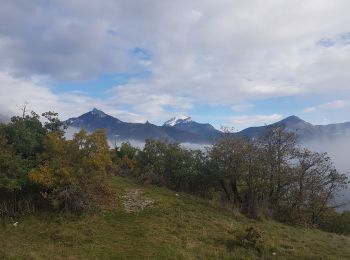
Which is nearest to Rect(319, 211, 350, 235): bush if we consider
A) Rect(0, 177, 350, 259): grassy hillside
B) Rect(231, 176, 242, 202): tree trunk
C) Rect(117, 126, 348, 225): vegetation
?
Rect(117, 126, 348, 225): vegetation

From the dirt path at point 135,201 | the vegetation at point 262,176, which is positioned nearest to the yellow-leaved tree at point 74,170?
the dirt path at point 135,201

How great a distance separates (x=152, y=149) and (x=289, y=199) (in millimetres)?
12416

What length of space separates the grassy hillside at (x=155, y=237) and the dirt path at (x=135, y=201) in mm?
59

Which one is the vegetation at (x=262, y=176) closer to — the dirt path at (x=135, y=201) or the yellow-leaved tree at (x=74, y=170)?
the dirt path at (x=135, y=201)

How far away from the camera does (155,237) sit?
61.7 ft

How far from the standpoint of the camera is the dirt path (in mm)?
23594

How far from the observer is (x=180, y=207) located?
2464cm

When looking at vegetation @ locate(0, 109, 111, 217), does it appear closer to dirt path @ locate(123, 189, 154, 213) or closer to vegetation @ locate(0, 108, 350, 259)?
vegetation @ locate(0, 108, 350, 259)

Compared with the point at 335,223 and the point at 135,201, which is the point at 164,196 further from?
the point at 335,223

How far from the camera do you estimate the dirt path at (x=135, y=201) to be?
2359 cm

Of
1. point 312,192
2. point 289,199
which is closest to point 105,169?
point 289,199

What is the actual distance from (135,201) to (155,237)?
6.39 metres

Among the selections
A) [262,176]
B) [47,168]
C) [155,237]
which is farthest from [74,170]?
[262,176]

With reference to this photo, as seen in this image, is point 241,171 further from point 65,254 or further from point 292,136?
point 65,254
